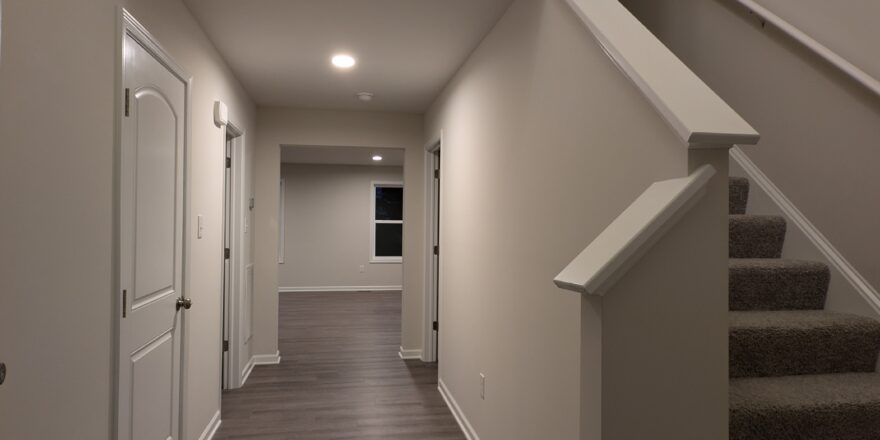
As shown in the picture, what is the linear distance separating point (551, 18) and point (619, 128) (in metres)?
0.74

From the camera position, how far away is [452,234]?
12.4 feet

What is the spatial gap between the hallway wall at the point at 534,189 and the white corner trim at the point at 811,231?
1.11 m

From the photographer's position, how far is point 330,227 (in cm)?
952

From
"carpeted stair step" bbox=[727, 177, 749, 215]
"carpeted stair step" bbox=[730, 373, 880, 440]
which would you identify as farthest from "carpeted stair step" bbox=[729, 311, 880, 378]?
"carpeted stair step" bbox=[727, 177, 749, 215]

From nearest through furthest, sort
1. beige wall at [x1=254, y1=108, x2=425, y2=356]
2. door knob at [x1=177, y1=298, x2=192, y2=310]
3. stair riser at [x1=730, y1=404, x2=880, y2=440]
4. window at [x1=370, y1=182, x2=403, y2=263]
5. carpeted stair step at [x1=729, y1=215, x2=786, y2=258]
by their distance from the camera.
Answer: stair riser at [x1=730, y1=404, x2=880, y2=440]
carpeted stair step at [x1=729, y1=215, x2=786, y2=258]
door knob at [x1=177, y1=298, x2=192, y2=310]
beige wall at [x1=254, y1=108, x2=425, y2=356]
window at [x1=370, y1=182, x2=403, y2=263]

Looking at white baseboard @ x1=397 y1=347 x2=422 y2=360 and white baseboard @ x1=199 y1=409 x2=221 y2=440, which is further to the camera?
white baseboard @ x1=397 y1=347 x2=422 y2=360

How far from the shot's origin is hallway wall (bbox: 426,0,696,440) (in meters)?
1.58

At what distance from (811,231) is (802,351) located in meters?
0.69

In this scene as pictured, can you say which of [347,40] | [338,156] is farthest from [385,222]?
[347,40]

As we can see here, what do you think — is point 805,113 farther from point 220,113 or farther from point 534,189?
point 220,113

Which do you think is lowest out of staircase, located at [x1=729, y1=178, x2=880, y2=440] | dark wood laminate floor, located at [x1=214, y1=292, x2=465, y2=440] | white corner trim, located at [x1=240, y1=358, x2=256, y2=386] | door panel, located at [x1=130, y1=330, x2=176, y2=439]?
dark wood laminate floor, located at [x1=214, y1=292, x2=465, y2=440]

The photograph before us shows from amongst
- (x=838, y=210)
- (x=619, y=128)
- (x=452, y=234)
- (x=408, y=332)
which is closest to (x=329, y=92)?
(x=452, y=234)

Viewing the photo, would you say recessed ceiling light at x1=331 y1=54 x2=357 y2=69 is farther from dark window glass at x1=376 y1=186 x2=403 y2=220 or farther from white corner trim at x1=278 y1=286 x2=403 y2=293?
white corner trim at x1=278 y1=286 x2=403 y2=293

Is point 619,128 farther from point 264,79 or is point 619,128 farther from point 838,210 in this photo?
point 264,79
